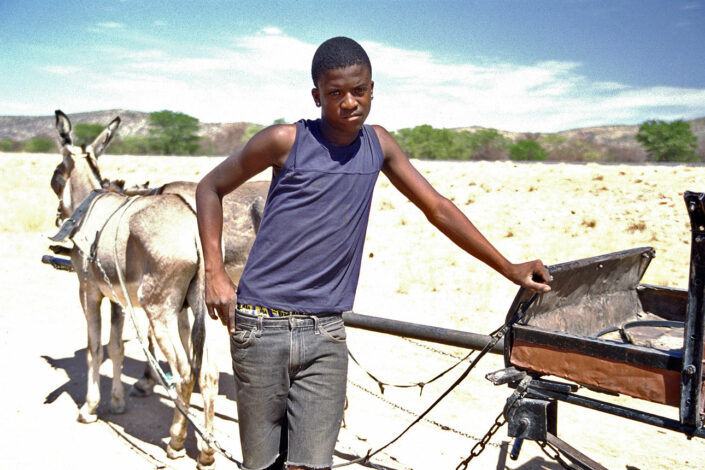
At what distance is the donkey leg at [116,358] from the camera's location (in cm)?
552

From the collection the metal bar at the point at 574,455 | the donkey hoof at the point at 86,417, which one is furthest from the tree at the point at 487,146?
the metal bar at the point at 574,455

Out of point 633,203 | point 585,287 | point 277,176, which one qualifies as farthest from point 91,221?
point 633,203

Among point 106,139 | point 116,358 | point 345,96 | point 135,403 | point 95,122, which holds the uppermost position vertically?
point 95,122

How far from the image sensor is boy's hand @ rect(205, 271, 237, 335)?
239cm

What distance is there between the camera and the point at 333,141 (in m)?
2.35

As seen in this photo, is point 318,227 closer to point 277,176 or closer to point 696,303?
point 277,176

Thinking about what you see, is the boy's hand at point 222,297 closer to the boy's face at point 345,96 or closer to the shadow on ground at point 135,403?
the boy's face at point 345,96

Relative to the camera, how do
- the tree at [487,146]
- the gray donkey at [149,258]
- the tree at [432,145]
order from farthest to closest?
the tree at [432,145] < the tree at [487,146] < the gray donkey at [149,258]

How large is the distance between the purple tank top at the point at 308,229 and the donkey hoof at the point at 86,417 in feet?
12.4

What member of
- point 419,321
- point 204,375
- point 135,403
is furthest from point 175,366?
point 419,321

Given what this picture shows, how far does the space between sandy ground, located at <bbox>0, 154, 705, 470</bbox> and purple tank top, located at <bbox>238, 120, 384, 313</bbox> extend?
1.65 meters

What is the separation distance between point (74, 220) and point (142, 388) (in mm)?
1939

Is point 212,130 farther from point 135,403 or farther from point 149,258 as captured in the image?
point 149,258

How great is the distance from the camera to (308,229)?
2.28 metres
